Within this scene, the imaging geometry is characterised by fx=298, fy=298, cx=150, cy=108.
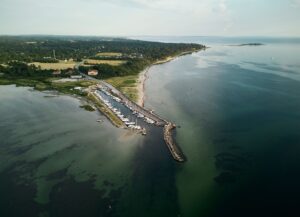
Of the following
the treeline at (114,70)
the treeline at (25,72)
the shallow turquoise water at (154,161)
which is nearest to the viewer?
the shallow turquoise water at (154,161)

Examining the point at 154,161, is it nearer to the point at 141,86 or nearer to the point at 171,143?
the point at 171,143

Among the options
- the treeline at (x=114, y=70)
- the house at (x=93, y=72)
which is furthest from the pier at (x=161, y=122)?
the house at (x=93, y=72)

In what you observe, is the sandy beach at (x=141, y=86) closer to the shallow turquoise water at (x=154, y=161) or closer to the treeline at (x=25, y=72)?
the shallow turquoise water at (x=154, y=161)

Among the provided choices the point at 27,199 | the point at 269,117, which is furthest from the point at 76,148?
the point at 269,117

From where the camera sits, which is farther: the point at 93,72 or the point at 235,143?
the point at 93,72

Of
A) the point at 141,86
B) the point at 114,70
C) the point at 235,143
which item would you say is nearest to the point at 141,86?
the point at 141,86

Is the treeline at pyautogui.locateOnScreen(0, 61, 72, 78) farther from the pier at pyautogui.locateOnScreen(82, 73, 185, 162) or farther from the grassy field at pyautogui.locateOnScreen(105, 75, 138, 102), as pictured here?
the pier at pyautogui.locateOnScreen(82, 73, 185, 162)

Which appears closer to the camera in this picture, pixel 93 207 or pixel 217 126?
pixel 93 207

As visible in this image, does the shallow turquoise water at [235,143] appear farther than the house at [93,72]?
No

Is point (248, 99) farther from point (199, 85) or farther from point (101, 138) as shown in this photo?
point (101, 138)
